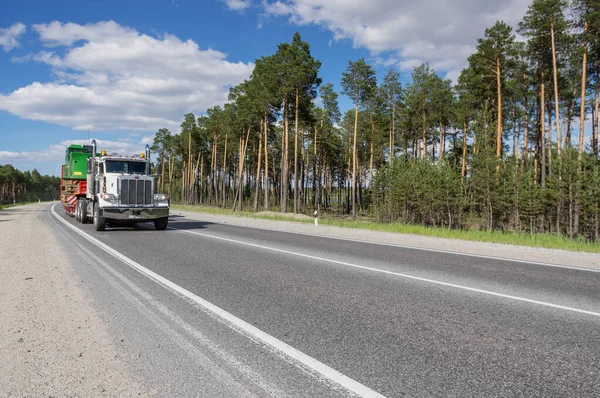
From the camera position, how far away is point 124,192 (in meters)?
15.7

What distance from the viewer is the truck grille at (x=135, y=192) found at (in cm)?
1572

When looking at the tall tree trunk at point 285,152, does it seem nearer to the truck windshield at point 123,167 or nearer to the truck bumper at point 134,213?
the truck windshield at point 123,167

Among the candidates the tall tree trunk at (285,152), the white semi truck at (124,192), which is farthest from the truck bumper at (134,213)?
the tall tree trunk at (285,152)

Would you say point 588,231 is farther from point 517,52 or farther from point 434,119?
point 434,119

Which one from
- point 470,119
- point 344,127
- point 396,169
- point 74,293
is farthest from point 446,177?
point 344,127

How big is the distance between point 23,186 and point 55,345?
511 ft

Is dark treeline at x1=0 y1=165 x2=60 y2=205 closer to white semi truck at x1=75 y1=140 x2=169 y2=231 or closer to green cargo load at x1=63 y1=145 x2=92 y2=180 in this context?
green cargo load at x1=63 y1=145 x2=92 y2=180

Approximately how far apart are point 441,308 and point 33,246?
11.7 m

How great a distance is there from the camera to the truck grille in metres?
15.7

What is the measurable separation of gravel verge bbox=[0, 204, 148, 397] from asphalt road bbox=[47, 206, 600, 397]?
0.61 feet

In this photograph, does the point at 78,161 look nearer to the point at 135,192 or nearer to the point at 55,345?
the point at 135,192

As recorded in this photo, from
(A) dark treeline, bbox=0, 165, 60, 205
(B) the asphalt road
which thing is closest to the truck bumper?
(B) the asphalt road

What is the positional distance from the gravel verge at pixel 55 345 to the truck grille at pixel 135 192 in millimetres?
8832

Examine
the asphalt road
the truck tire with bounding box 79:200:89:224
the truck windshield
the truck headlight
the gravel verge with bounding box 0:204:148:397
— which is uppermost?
the truck windshield
